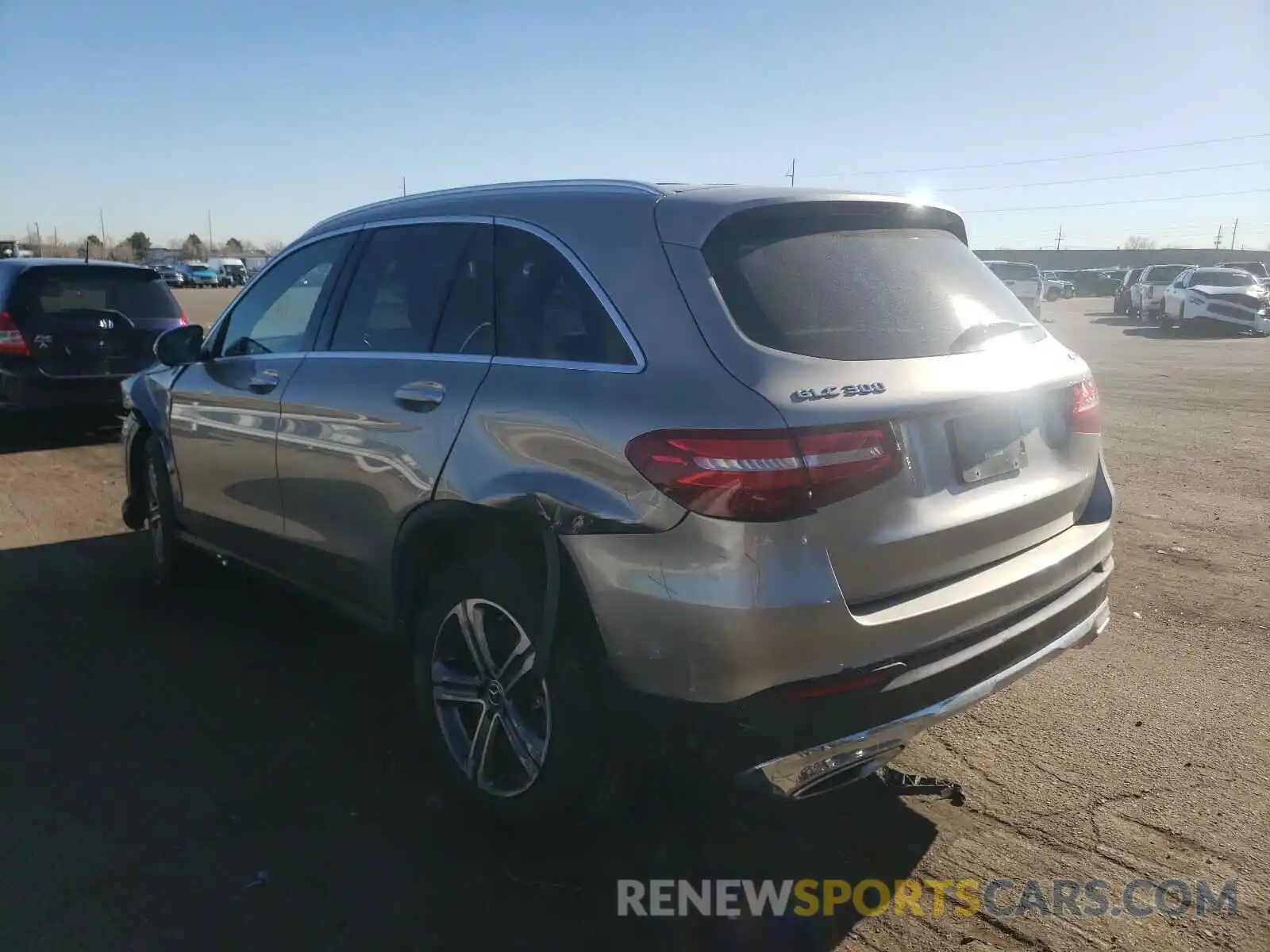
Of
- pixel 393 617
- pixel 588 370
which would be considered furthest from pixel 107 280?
pixel 588 370

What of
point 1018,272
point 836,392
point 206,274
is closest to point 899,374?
point 836,392

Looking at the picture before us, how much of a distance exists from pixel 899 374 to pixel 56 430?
10784 mm

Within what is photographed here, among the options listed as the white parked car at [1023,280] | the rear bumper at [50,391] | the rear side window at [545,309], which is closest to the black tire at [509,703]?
the rear side window at [545,309]

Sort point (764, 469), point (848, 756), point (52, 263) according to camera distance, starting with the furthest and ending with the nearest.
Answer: point (52, 263) < point (848, 756) < point (764, 469)

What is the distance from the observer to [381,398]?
3691 mm

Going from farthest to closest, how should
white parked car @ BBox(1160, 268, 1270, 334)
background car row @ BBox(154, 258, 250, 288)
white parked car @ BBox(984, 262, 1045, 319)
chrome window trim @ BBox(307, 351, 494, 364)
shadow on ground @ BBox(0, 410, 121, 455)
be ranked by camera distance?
background car row @ BBox(154, 258, 250, 288) < white parked car @ BBox(1160, 268, 1270, 334) < white parked car @ BBox(984, 262, 1045, 319) < shadow on ground @ BBox(0, 410, 121, 455) < chrome window trim @ BBox(307, 351, 494, 364)

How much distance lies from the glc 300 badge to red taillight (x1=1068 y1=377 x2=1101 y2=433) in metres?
1.01

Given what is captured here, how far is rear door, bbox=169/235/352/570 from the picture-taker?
14.5ft

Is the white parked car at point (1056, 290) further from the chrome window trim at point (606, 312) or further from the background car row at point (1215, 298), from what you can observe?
the chrome window trim at point (606, 312)

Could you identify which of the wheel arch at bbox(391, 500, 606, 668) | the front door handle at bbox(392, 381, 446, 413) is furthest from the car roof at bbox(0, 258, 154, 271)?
the wheel arch at bbox(391, 500, 606, 668)

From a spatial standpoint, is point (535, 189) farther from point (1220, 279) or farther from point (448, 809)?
point (1220, 279)

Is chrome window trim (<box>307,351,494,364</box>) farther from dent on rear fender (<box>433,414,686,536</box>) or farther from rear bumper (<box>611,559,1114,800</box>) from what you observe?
rear bumper (<box>611,559,1114,800</box>)

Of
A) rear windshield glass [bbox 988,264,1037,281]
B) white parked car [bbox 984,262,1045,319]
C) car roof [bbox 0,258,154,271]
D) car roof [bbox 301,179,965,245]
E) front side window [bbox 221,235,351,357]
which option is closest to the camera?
car roof [bbox 301,179,965,245]

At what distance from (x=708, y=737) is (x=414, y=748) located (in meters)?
1.65
